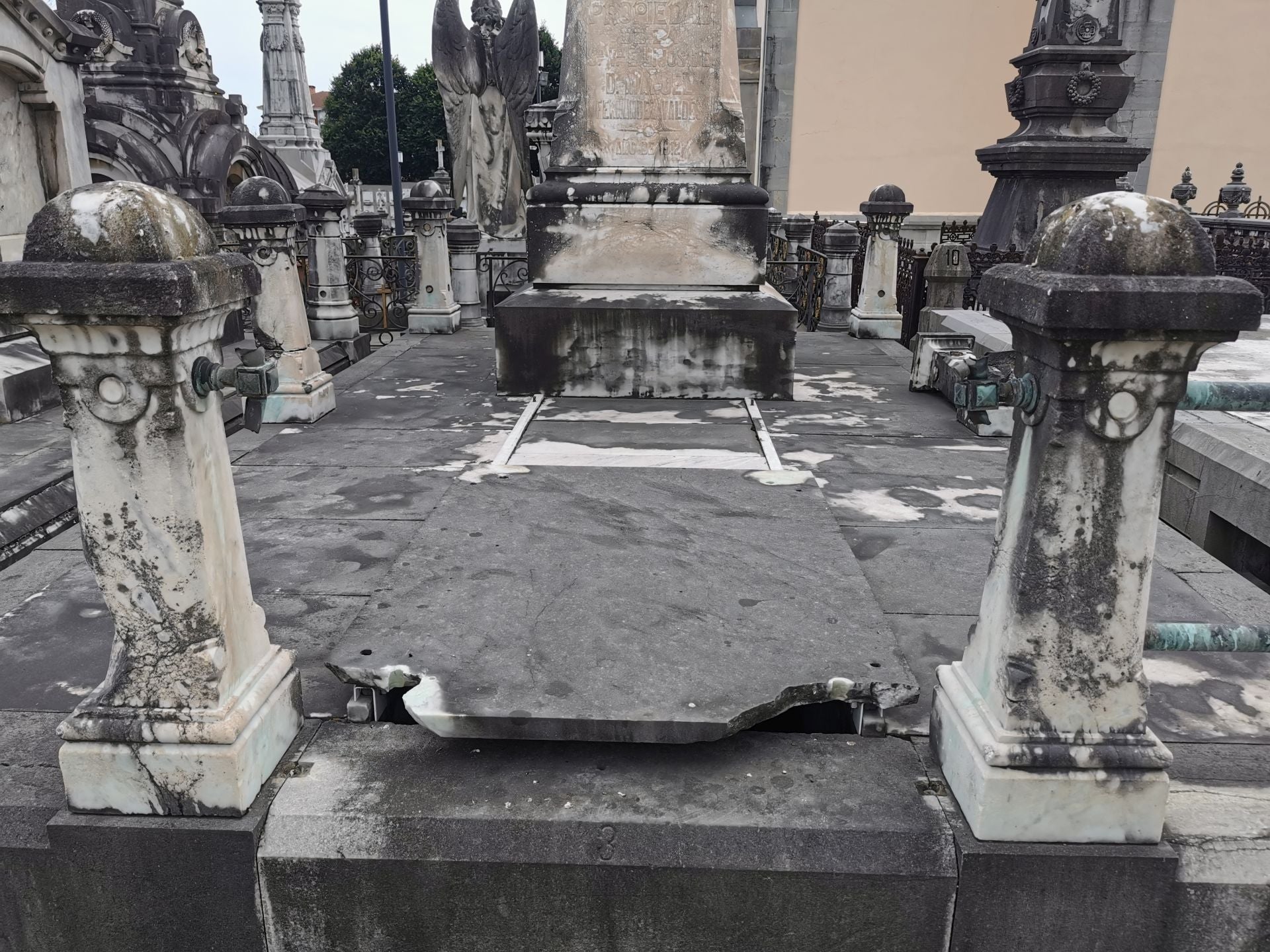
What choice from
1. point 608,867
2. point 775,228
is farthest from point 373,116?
point 608,867

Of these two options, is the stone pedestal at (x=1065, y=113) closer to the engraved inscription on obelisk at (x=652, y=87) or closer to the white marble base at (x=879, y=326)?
the white marble base at (x=879, y=326)

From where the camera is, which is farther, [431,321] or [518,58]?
[518,58]

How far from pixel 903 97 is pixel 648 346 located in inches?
596

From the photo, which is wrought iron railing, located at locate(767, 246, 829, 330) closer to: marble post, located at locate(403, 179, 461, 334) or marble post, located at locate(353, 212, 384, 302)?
marble post, located at locate(403, 179, 461, 334)

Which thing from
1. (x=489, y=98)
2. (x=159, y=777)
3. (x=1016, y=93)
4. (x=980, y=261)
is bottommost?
(x=159, y=777)

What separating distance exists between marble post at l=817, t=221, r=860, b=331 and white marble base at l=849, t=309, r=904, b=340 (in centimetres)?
54

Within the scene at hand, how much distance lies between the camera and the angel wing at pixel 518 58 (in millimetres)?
15781

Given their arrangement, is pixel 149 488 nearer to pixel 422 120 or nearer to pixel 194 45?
pixel 194 45

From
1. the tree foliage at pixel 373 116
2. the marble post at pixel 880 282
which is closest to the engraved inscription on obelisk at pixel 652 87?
the marble post at pixel 880 282

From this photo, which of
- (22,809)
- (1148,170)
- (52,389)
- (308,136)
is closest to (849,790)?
(22,809)

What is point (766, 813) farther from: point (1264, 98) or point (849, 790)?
point (1264, 98)

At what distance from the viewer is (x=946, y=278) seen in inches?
373

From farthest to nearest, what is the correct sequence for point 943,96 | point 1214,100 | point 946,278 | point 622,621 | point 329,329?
point 943,96 < point 1214,100 < point 329,329 < point 946,278 < point 622,621

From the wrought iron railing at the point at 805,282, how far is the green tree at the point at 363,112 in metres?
54.7
